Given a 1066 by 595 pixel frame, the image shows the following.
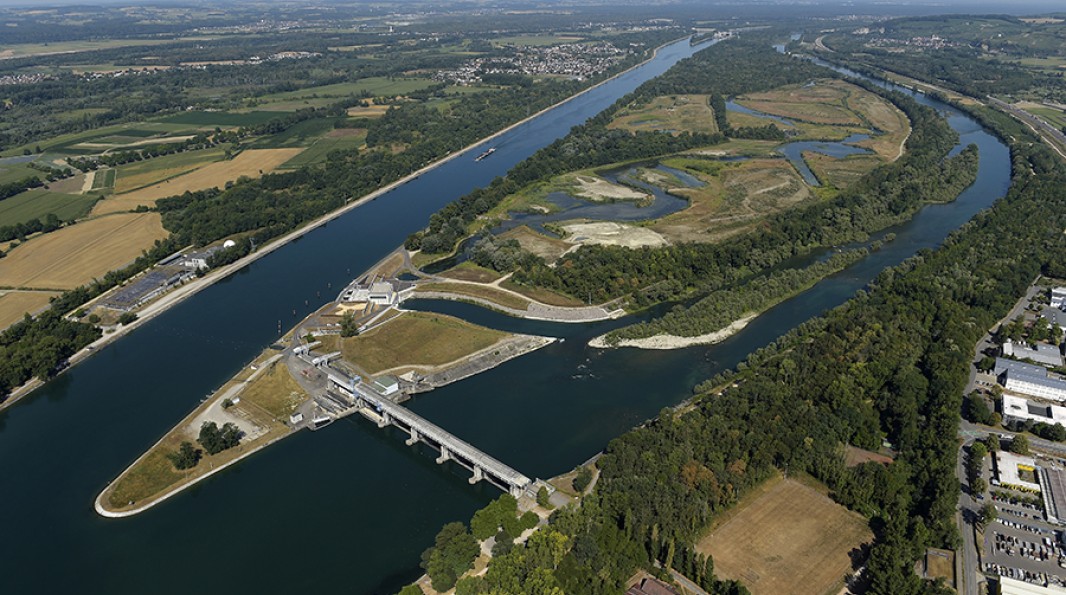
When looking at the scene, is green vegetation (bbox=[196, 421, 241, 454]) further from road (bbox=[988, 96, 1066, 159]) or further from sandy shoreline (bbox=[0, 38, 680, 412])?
road (bbox=[988, 96, 1066, 159])

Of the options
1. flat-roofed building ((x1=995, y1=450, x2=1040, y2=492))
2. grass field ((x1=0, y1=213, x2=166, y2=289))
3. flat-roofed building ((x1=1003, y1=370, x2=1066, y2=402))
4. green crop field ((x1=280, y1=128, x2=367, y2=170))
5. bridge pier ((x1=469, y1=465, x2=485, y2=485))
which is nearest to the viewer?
flat-roofed building ((x1=995, y1=450, x2=1040, y2=492))

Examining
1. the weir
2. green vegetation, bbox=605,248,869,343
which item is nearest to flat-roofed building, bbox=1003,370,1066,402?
green vegetation, bbox=605,248,869,343

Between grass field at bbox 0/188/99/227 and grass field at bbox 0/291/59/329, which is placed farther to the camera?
grass field at bbox 0/188/99/227

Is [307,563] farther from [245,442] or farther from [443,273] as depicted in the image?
[443,273]

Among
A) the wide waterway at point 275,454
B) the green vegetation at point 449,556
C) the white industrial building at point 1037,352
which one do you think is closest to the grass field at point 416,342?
the wide waterway at point 275,454

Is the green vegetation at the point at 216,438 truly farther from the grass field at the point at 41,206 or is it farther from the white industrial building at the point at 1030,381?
the grass field at the point at 41,206

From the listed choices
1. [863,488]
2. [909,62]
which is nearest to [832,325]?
[863,488]

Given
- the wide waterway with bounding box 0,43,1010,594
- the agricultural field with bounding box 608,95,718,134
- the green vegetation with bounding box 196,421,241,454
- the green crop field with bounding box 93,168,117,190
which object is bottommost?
the wide waterway with bounding box 0,43,1010,594
